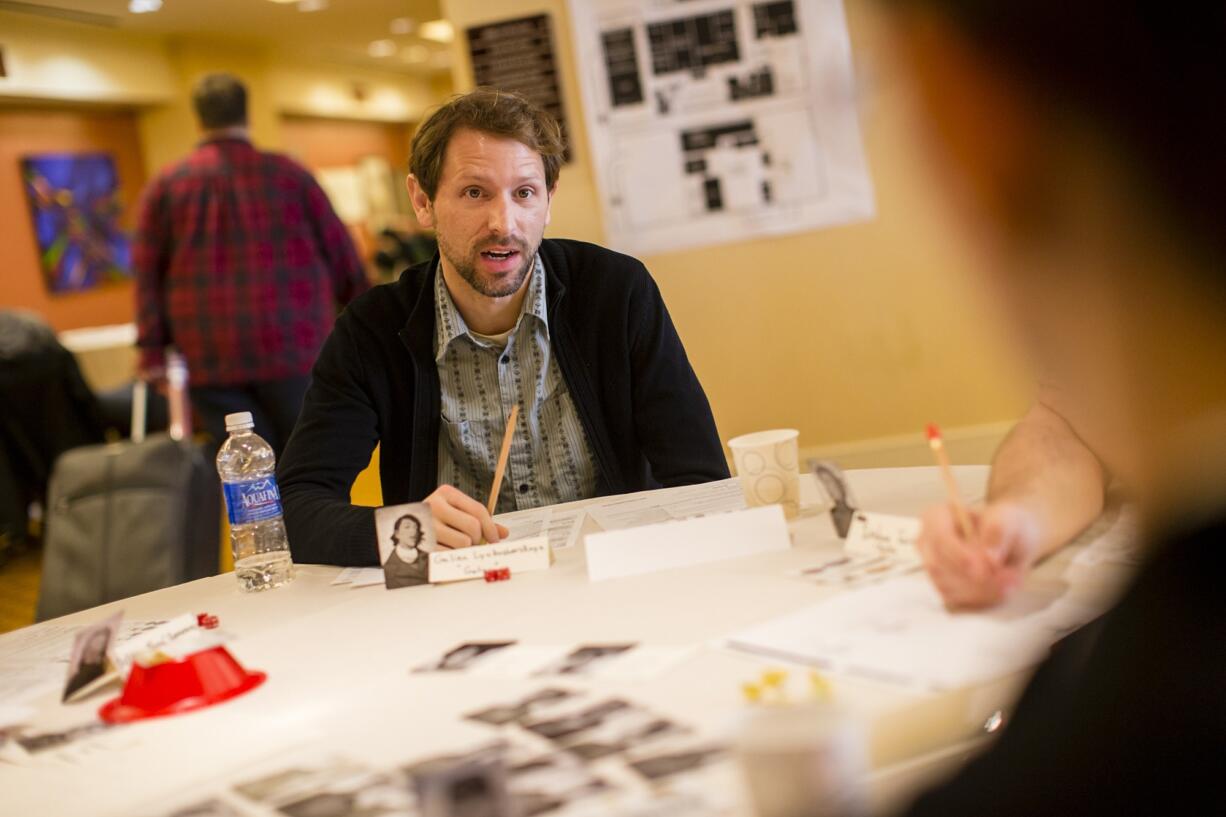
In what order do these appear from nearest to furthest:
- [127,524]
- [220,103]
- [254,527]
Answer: [254,527], [127,524], [220,103]

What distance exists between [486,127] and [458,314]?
29 cm

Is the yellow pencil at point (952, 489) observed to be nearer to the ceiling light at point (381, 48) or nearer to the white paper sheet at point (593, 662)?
the white paper sheet at point (593, 662)

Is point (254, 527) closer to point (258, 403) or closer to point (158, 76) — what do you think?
point (258, 403)

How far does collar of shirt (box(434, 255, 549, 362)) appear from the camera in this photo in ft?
5.90

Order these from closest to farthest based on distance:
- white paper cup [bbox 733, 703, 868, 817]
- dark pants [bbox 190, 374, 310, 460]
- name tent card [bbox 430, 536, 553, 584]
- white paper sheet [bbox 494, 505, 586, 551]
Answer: white paper cup [bbox 733, 703, 868, 817]
name tent card [bbox 430, 536, 553, 584]
white paper sheet [bbox 494, 505, 586, 551]
dark pants [bbox 190, 374, 310, 460]

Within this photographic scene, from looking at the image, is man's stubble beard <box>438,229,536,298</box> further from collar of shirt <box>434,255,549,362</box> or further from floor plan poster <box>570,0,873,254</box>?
floor plan poster <box>570,0,873,254</box>

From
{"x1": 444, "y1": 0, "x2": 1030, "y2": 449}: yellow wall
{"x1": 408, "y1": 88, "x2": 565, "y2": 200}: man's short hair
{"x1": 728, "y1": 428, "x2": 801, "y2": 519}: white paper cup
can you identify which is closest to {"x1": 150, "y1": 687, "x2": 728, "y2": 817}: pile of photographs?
{"x1": 728, "y1": 428, "x2": 801, "y2": 519}: white paper cup

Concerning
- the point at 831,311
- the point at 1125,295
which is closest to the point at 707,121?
the point at 831,311

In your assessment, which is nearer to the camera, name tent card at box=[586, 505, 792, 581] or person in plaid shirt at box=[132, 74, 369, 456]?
name tent card at box=[586, 505, 792, 581]

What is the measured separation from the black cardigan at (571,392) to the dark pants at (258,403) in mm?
1601

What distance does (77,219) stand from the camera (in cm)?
749

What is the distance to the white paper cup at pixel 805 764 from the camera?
1.91 feet

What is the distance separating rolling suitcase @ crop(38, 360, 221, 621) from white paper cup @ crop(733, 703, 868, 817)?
1.75 m

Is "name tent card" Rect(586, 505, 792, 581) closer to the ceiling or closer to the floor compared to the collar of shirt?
closer to the floor
